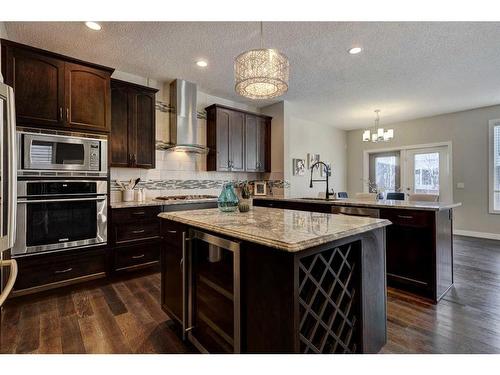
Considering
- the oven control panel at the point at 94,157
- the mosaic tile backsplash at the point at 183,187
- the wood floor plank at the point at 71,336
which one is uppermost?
the oven control panel at the point at 94,157

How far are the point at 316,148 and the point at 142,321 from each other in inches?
220

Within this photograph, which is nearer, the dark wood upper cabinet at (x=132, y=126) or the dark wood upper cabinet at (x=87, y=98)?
the dark wood upper cabinet at (x=87, y=98)

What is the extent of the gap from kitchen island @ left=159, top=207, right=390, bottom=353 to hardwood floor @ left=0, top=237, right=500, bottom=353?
0.28 metres

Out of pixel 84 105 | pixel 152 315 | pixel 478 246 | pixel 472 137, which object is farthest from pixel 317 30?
pixel 472 137

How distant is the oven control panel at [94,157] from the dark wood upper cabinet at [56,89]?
178mm

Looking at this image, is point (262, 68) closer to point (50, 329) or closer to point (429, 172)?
point (50, 329)

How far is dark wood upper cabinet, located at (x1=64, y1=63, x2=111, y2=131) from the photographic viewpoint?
2.66 metres

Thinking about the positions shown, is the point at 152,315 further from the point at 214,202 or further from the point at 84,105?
the point at 84,105

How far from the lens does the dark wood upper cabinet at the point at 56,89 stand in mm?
2395

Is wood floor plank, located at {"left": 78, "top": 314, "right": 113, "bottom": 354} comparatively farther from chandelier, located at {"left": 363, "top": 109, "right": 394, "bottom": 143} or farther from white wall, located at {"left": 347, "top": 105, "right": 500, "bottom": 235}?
white wall, located at {"left": 347, "top": 105, "right": 500, "bottom": 235}

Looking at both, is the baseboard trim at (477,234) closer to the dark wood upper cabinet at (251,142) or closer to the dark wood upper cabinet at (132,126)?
the dark wood upper cabinet at (251,142)

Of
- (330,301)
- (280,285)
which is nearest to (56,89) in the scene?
(280,285)

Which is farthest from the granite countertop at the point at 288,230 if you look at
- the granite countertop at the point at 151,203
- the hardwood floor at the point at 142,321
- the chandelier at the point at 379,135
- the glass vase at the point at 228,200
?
the chandelier at the point at 379,135

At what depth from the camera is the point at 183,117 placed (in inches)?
151
